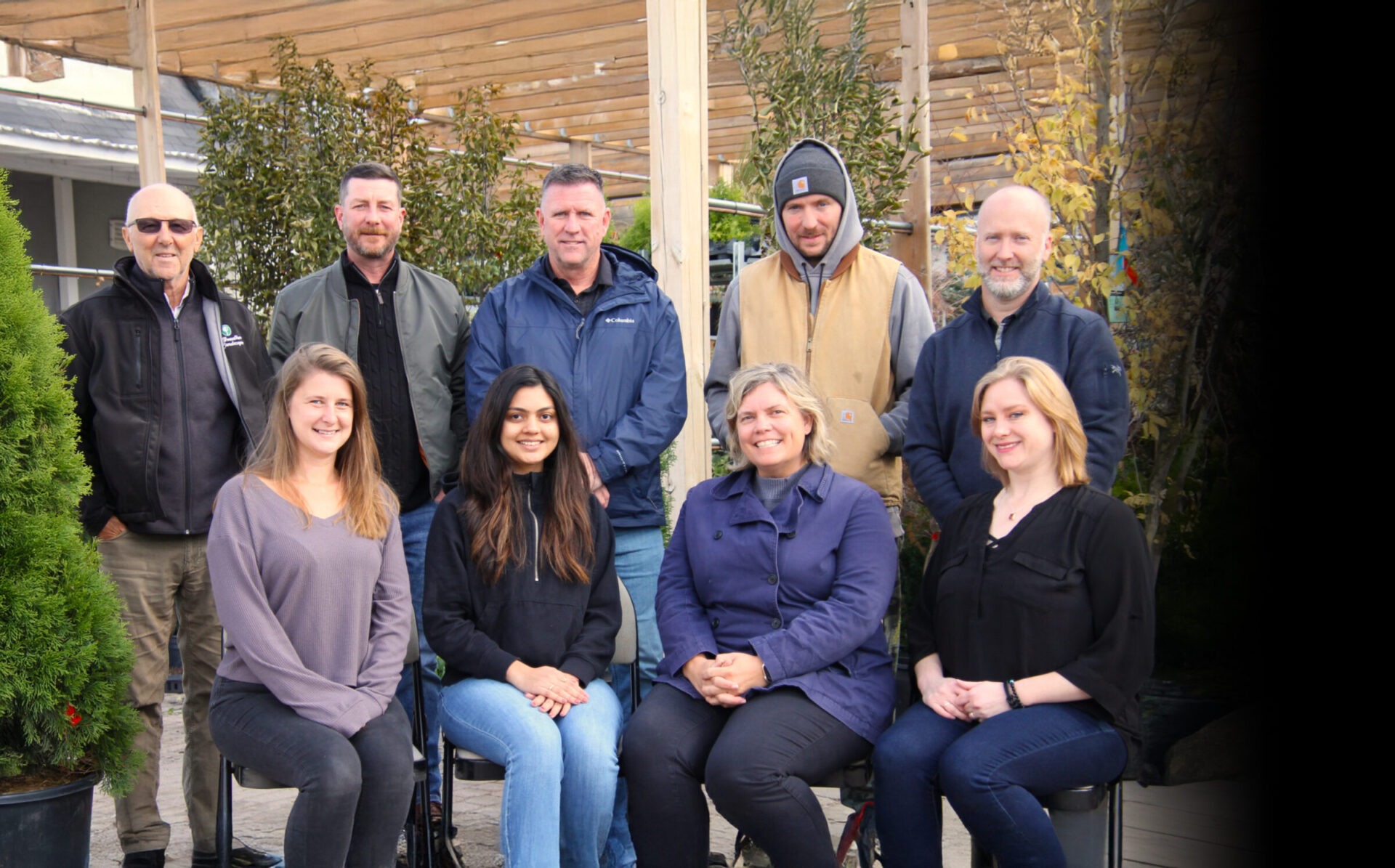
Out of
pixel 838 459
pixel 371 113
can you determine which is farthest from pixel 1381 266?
pixel 371 113

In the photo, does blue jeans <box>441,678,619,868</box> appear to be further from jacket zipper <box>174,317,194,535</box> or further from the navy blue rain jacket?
jacket zipper <box>174,317,194,535</box>

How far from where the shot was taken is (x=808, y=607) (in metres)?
3.12

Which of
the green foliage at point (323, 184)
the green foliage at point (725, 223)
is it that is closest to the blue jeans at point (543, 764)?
the green foliage at point (323, 184)

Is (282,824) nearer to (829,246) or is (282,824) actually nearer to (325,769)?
(325,769)

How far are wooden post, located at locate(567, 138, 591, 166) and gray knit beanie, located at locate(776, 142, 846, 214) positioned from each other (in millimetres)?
7744

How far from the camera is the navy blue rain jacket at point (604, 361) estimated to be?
3646mm

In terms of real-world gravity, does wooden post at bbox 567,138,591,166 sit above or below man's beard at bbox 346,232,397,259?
above

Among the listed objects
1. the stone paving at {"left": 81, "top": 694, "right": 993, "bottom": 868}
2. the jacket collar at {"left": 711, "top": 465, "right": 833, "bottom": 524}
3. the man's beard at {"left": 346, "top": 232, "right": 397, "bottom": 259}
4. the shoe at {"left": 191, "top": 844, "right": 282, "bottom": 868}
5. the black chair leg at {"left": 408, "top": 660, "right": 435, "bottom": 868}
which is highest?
the man's beard at {"left": 346, "top": 232, "right": 397, "bottom": 259}

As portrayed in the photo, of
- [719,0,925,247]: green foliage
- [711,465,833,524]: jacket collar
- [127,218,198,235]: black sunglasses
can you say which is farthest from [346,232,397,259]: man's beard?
[719,0,925,247]: green foliage

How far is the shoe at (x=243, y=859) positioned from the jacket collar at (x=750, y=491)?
1832 mm

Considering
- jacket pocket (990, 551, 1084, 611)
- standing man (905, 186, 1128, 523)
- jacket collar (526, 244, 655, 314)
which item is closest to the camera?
jacket pocket (990, 551, 1084, 611)

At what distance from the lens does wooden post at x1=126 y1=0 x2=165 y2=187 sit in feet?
22.2

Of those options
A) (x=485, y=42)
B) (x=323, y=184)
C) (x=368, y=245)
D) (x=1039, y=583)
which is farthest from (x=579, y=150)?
(x=1039, y=583)

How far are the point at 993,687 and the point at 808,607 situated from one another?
21.1 inches
